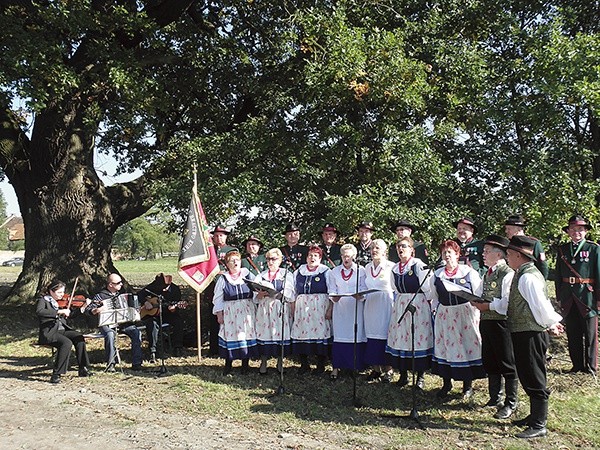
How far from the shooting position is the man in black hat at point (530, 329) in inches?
213

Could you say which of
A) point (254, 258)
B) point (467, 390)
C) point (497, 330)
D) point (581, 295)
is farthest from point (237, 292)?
point (581, 295)

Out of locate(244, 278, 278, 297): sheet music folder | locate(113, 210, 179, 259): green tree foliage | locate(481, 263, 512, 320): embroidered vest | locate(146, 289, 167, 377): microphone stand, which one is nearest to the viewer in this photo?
locate(481, 263, 512, 320): embroidered vest

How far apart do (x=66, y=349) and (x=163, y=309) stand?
178 cm

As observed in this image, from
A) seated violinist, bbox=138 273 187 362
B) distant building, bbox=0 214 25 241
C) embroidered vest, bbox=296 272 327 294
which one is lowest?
seated violinist, bbox=138 273 187 362

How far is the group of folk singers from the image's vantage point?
5.58 m

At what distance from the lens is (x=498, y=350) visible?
6141 mm

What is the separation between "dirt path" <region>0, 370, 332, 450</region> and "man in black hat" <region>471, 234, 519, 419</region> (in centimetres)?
208

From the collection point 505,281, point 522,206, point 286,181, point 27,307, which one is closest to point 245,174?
point 286,181

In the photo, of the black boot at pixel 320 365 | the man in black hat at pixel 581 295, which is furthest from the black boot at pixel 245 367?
the man in black hat at pixel 581 295

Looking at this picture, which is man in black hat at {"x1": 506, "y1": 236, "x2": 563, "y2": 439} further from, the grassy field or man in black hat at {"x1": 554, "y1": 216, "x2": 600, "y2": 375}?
man in black hat at {"x1": 554, "y1": 216, "x2": 600, "y2": 375}

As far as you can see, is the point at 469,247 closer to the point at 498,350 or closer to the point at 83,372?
the point at 498,350

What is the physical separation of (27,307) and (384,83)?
9643 millimetres

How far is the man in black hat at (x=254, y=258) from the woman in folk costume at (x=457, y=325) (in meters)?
3.13

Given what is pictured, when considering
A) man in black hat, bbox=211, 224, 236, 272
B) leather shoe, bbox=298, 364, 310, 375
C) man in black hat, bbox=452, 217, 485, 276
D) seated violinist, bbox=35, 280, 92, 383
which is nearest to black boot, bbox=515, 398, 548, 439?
man in black hat, bbox=452, 217, 485, 276
